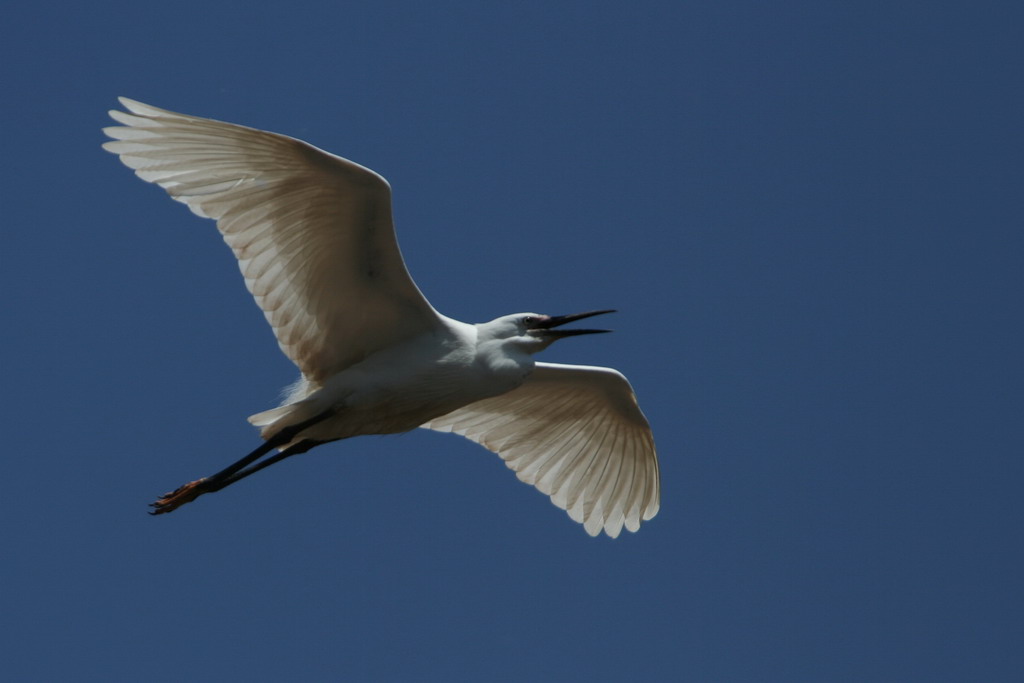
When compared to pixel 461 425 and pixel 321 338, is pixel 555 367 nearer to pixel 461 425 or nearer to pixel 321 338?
pixel 461 425

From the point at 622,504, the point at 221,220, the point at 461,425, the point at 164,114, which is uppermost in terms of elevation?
the point at 164,114

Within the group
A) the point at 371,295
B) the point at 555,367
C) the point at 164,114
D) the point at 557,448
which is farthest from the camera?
the point at 557,448

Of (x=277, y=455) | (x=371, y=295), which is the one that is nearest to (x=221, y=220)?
(x=371, y=295)

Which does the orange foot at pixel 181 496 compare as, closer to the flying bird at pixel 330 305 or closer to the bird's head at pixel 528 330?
the flying bird at pixel 330 305

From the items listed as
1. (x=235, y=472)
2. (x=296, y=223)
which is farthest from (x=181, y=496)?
(x=296, y=223)

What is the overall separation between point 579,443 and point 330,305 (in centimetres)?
323

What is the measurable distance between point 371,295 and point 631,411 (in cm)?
308

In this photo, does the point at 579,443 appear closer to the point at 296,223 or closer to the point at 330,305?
the point at 330,305

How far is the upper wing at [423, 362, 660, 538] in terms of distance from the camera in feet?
43.0

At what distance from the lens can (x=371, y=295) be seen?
1116cm

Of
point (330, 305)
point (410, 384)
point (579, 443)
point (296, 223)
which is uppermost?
point (296, 223)

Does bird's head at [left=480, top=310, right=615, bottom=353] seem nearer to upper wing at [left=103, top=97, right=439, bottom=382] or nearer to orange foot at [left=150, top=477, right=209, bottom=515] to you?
upper wing at [left=103, top=97, right=439, bottom=382]

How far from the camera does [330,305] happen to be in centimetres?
1126

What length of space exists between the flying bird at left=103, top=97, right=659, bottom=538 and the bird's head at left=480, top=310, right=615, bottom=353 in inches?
0.4
